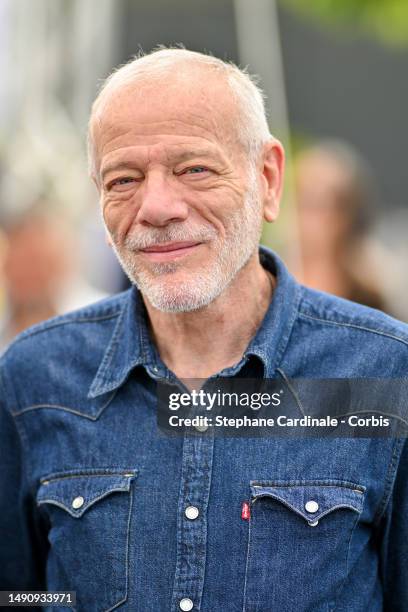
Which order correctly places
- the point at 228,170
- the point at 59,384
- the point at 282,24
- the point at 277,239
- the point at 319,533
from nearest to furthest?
the point at 319,533, the point at 228,170, the point at 59,384, the point at 277,239, the point at 282,24

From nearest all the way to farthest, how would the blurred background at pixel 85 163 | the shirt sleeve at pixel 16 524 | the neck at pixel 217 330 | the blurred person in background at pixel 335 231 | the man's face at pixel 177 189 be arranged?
the man's face at pixel 177 189, the neck at pixel 217 330, the shirt sleeve at pixel 16 524, the blurred person in background at pixel 335 231, the blurred background at pixel 85 163

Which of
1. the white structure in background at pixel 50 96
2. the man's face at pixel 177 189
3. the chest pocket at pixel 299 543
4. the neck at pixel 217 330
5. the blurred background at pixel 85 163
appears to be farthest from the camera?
the white structure in background at pixel 50 96

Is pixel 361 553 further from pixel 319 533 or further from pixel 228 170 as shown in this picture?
pixel 228 170

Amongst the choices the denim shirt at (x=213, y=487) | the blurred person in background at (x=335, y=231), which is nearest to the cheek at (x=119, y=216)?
the denim shirt at (x=213, y=487)

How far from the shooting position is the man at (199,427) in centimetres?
201

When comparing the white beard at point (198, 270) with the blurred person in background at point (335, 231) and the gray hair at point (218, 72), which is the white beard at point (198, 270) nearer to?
the gray hair at point (218, 72)

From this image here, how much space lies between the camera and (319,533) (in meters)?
2.00

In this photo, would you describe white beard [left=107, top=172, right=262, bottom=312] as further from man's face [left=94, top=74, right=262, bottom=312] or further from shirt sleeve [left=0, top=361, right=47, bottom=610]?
shirt sleeve [left=0, top=361, right=47, bottom=610]

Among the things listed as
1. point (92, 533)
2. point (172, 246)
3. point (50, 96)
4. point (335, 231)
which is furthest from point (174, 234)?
point (50, 96)

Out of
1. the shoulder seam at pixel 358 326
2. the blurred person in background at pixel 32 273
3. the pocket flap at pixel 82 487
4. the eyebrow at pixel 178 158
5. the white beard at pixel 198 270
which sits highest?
the blurred person in background at pixel 32 273

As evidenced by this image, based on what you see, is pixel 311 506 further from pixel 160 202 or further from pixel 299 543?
pixel 160 202

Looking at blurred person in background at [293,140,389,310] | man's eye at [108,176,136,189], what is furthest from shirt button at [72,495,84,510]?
blurred person in background at [293,140,389,310]

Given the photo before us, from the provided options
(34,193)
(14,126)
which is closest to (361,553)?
(34,193)

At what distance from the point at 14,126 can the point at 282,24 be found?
816cm
